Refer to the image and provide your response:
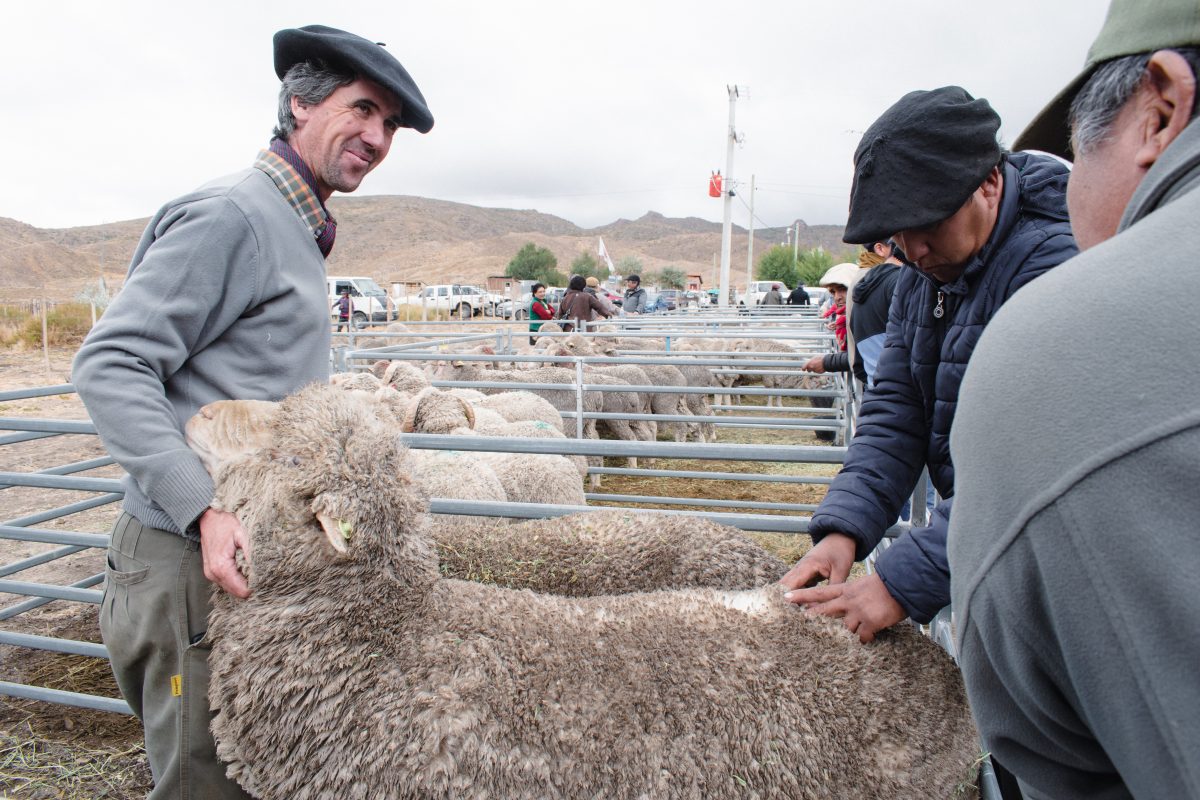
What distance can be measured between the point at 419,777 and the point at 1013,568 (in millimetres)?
1242

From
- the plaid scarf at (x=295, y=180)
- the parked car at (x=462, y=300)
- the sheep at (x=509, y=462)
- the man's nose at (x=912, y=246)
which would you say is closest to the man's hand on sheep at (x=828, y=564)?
the man's nose at (x=912, y=246)

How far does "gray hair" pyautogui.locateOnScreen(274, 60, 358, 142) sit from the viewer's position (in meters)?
1.81

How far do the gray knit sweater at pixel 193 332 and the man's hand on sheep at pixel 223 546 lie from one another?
1.6 inches

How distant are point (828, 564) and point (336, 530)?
1164 mm

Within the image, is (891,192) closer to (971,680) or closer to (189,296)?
(971,680)

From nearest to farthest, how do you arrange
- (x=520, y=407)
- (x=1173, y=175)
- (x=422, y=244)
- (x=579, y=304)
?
(x=1173, y=175) < (x=520, y=407) < (x=579, y=304) < (x=422, y=244)

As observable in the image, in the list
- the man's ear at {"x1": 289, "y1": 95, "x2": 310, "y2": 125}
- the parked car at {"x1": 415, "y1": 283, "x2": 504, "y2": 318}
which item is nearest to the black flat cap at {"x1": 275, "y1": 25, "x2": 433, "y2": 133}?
the man's ear at {"x1": 289, "y1": 95, "x2": 310, "y2": 125}

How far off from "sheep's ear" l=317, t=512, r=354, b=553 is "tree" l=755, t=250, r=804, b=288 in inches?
2602

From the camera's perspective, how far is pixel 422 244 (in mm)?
107625

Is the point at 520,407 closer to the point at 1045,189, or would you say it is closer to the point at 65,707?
the point at 65,707

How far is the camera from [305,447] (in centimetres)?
153

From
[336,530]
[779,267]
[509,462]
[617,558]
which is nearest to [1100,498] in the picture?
[336,530]

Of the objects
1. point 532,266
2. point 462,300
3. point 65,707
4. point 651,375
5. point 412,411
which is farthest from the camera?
point 532,266

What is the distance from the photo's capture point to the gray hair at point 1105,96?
0.77 meters
